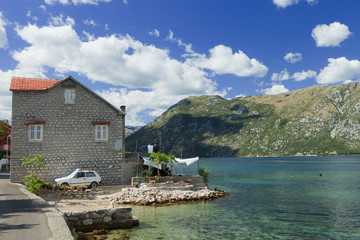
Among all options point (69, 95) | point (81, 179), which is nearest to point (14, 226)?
point (81, 179)

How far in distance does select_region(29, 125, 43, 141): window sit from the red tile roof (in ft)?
12.5

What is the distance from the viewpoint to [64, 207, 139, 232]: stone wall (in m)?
15.3

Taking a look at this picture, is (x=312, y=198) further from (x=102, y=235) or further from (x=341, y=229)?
(x=102, y=235)

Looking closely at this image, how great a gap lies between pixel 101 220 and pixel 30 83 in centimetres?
1936

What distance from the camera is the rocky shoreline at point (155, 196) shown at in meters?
25.6

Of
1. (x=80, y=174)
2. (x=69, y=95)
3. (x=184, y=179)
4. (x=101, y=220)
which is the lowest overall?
(x=101, y=220)

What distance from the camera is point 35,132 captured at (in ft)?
93.0

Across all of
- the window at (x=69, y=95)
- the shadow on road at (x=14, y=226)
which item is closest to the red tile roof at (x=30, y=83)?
the window at (x=69, y=95)

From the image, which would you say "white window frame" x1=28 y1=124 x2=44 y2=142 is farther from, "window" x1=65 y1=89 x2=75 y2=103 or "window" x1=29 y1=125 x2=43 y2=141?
"window" x1=65 y1=89 x2=75 y2=103

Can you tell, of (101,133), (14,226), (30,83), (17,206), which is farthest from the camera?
(101,133)

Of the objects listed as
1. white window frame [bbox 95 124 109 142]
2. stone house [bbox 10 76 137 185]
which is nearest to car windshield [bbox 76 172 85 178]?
stone house [bbox 10 76 137 185]

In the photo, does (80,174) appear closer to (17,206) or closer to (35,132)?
(35,132)

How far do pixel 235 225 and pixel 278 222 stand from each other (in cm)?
346

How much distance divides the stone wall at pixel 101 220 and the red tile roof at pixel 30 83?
1786cm
